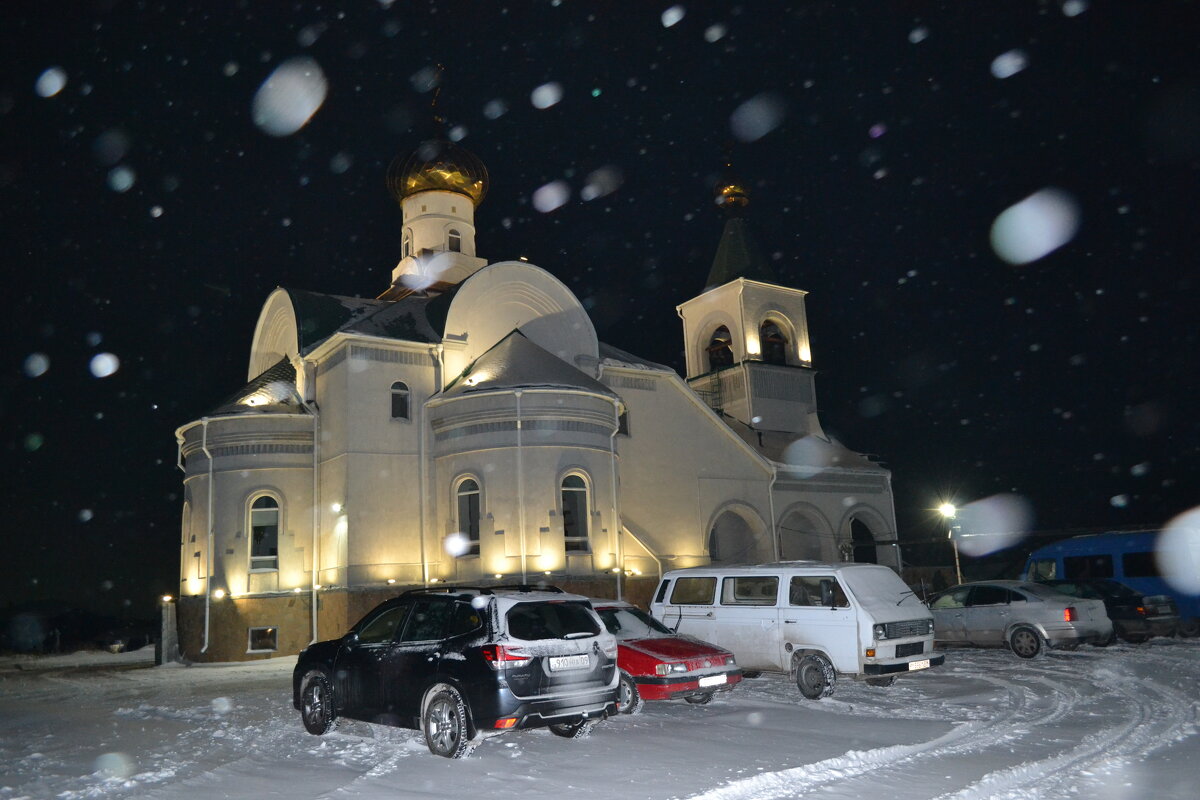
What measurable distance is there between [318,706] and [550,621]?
9.12ft

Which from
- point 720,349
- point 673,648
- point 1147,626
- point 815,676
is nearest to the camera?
point 673,648

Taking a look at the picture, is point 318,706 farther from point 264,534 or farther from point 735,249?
point 735,249

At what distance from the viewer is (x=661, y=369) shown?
93.0 ft

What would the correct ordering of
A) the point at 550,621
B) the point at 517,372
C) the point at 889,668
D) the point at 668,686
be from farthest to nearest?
the point at 517,372
the point at 889,668
the point at 668,686
the point at 550,621

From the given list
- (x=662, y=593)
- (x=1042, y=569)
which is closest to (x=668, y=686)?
(x=662, y=593)

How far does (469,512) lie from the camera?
73.8ft

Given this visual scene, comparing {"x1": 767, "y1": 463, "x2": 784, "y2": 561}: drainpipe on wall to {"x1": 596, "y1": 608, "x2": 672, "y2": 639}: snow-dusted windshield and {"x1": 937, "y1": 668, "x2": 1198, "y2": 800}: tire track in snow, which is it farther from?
{"x1": 937, "y1": 668, "x2": 1198, "y2": 800}: tire track in snow

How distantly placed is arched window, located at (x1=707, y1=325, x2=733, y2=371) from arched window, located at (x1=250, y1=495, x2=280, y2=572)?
1871cm

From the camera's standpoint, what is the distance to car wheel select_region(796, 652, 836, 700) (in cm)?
1148

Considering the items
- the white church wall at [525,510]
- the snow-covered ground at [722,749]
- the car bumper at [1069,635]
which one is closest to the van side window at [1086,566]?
the car bumper at [1069,635]

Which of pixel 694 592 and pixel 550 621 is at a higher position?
pixel 694 592

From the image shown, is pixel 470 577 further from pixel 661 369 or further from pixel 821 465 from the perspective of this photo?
pixel 821 465

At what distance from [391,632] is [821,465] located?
24.2 m

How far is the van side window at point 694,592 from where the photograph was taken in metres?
13.2
